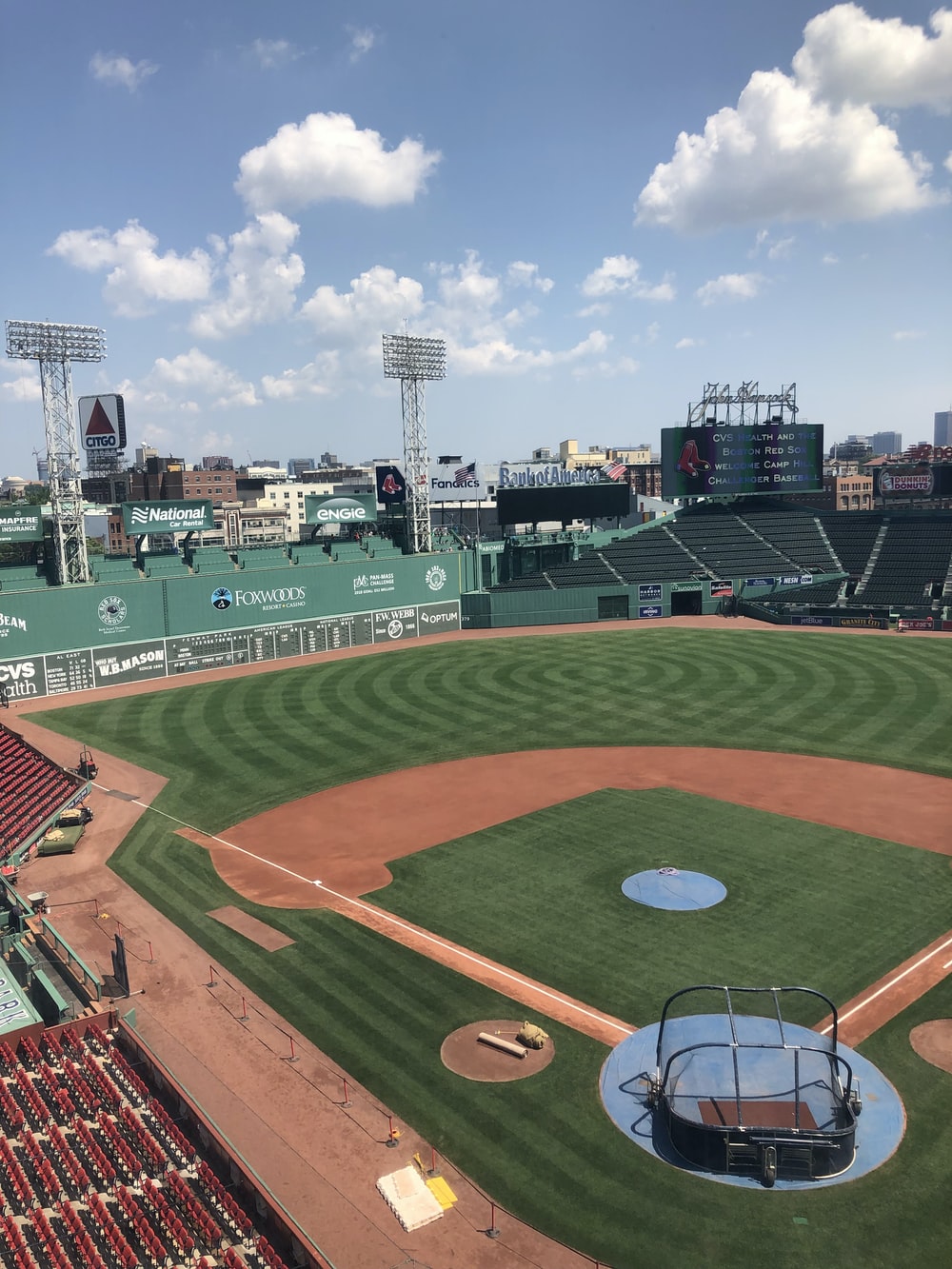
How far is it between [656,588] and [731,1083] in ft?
221

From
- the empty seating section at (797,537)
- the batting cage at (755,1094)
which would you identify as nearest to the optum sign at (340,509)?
the empty seating section at (797,537)

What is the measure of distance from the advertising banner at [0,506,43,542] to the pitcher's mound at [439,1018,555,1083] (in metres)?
49.9

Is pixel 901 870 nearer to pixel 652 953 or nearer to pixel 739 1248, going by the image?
pixel 652 953

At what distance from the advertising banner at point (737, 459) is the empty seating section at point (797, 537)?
347 cm

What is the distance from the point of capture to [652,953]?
25266 millimetres

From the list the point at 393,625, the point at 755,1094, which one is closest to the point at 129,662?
the point at 393,625

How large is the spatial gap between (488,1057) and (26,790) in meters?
27.6

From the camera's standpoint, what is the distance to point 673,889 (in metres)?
29.0

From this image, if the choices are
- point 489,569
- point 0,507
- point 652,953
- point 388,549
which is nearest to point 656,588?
point 489,569

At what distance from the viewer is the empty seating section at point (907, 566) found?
79.9m

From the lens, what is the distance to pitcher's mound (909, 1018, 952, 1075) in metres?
20.5

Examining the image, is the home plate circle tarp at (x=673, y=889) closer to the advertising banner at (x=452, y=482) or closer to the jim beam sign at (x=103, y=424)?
the jim beam sign at (x=103, y=424)

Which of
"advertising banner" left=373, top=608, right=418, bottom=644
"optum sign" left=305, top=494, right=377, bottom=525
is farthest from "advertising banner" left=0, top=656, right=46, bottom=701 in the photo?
"advertising banner" left=373, top=608, right=418, bottom=644

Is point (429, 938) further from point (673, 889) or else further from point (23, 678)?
point (23, 678)
